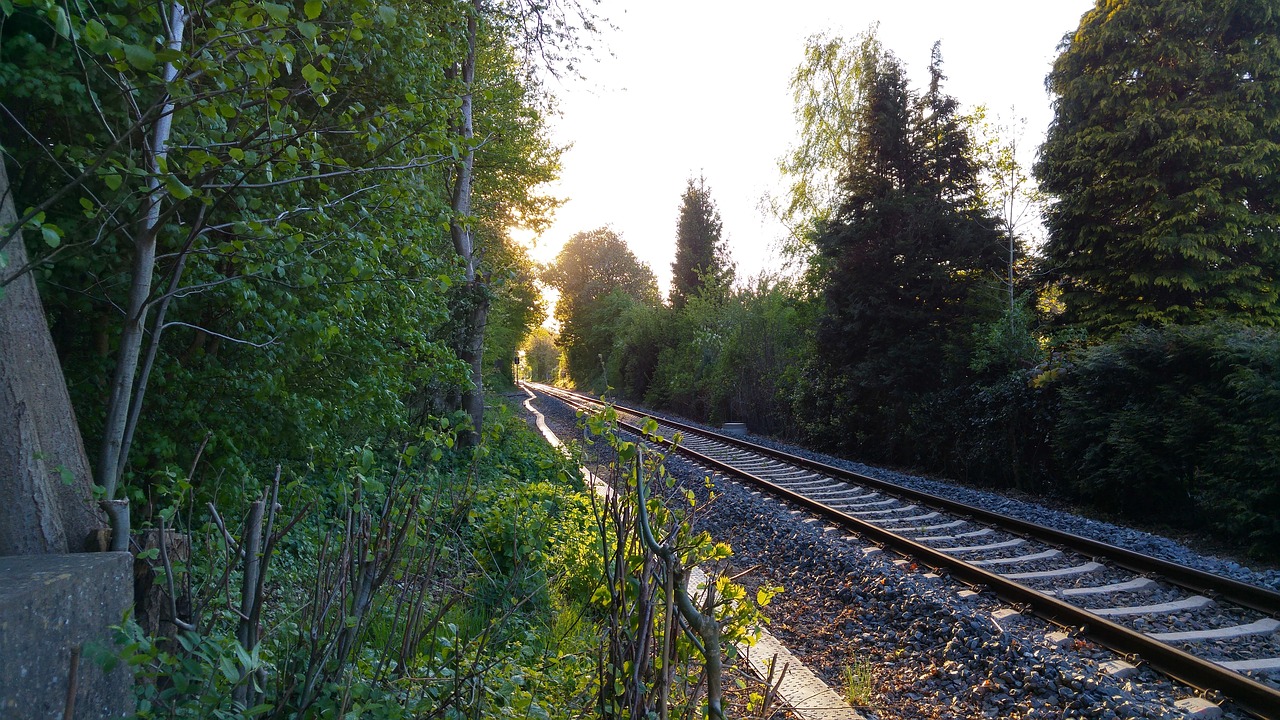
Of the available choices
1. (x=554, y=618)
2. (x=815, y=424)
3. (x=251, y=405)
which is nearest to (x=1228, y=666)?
(x=554, y=618)

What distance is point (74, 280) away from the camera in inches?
160

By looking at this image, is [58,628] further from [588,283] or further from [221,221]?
[588,283]

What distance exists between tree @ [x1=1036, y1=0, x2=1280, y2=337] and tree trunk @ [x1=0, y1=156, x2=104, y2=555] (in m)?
18.1

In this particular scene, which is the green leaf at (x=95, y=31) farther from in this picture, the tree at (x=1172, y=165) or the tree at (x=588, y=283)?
the tree at (x=588, y=283)

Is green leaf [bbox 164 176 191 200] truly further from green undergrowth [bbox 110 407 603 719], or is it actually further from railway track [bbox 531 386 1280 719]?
railway track [bbox 531 386 1280 719]

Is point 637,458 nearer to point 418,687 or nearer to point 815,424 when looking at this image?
point 418,687

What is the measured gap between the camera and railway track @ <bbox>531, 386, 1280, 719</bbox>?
4.55 meters

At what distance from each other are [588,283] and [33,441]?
55.9 m


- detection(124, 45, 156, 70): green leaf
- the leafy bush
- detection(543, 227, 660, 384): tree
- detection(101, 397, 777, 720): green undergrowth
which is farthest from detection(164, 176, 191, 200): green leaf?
detection(543, 227, 660, 384): tree

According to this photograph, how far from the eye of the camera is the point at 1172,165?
1585cm

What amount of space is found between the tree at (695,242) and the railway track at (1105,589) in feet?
100

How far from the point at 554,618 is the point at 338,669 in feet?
10.5

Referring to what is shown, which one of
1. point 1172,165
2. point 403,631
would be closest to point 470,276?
point 403,631

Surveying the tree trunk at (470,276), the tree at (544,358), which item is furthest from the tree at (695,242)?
the tree at (544,358)
